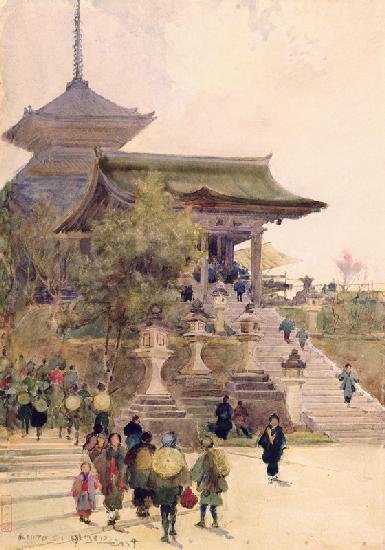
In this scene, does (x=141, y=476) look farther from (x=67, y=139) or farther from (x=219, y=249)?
(x=67, y=139)

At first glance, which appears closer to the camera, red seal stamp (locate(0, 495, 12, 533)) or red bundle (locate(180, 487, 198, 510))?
red bundle (locate(180, 487, 198, 510))

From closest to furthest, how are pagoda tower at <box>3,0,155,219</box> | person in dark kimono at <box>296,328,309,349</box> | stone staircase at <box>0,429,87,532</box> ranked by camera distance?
1. stone staircase at <box>0,429,87,532</box>
2. pagoda tower at <box>3,0,155,219</box>
3. person in dark kimono at <box>296,328,309,349</box>

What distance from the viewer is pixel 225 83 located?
15445 millimetres

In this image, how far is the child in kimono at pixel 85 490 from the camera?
12.3 meters

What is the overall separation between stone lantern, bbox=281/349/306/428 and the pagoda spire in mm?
5477

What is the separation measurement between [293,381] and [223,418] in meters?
1.61

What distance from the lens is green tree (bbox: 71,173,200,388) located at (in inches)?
666

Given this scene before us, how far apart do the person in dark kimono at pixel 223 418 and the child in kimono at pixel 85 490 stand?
3.51 meters

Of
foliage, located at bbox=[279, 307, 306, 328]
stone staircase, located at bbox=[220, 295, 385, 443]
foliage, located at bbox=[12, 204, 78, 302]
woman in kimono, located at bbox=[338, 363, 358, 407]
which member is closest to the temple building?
foliage, located at bbox=[12, 204, 78, 302]

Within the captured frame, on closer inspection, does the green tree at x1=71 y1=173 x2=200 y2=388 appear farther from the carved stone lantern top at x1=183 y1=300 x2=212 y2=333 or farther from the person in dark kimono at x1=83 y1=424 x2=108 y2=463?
the person in dark kimono at x1=83 y1=424 x2=108 y2=463

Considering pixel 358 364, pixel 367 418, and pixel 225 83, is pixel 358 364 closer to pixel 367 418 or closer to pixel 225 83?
pixel 367 418

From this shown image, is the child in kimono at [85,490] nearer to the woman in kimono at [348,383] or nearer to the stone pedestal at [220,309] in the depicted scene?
the woman in kimono at [348,383]

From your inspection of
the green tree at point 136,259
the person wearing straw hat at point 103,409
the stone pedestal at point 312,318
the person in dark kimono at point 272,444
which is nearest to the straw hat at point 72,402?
the person wearing straw hat at point 103,409

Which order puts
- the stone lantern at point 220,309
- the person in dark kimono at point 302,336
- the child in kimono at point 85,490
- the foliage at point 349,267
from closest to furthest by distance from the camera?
the child in kimono at point 85,490
the foliage at point 349,267
the stone lantern at point 220,309
the person in dark kimono at point 302,336
